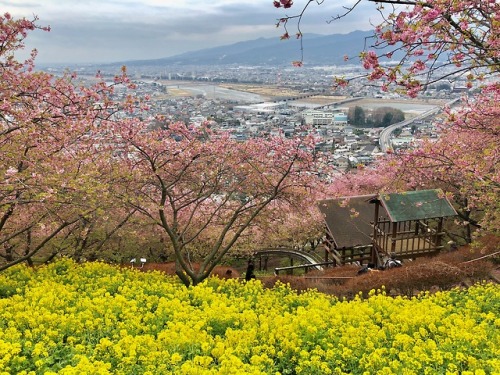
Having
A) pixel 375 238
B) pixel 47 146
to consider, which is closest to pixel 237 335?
pixel 47 146

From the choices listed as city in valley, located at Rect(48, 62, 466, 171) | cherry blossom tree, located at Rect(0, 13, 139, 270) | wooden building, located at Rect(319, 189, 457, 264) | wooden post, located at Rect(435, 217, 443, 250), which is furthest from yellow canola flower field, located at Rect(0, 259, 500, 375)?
wooden post, located at Rect(435, 217, 443, 250)

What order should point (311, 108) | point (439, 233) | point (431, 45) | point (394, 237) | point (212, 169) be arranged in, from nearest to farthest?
1. point (431, 45)
2. point (212, 169)
3. point (394, 237)
4. point (439, 233)
5. point (311, 108)

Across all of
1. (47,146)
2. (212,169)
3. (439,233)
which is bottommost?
(439,233)

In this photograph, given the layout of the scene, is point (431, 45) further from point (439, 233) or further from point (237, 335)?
point (439, 233)

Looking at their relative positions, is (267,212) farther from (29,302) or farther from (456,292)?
(29,302)

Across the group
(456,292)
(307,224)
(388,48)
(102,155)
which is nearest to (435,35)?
(388,48)

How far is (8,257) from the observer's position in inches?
500

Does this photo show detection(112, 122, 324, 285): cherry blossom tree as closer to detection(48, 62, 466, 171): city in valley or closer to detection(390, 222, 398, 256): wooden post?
detection(48, 62, 466, 171): city in valley

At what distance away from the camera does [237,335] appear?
21.1 feet

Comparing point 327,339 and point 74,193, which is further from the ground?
point 74,193

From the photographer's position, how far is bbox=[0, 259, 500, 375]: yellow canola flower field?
5.48 metres

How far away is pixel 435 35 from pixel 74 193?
7.06 metres

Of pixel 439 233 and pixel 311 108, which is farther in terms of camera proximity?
pixel 311 108

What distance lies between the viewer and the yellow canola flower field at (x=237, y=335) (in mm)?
5484
